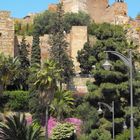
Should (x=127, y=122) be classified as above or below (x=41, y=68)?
below

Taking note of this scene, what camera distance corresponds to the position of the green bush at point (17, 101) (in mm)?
54156

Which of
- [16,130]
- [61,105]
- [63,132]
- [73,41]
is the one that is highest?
[73,41]

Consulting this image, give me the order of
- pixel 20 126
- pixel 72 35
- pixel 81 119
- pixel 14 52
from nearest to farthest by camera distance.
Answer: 1. pixel 20 126
2. pixel 81 119
3. pixel 14 52
4. pixel 72 35

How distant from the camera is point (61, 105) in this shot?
52.8 meters

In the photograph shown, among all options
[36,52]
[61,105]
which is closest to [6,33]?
[36,52]

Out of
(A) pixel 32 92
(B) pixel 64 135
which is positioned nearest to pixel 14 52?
(A) pixel 32 92

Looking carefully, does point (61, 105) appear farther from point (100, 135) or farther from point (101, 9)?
point (101, 9)

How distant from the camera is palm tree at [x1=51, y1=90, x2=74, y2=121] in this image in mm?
52875

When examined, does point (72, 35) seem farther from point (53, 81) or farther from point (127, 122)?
point (127, 122)

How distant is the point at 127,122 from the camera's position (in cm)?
4638

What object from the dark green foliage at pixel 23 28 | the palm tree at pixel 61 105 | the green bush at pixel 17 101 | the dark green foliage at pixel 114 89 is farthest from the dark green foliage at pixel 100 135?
the dark green foliage at pixel 23 28

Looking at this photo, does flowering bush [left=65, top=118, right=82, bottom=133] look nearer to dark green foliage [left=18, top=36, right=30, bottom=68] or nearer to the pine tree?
the pine tree

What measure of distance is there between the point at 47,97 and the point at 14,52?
15.8 m

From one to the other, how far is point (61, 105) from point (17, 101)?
4085 mm
